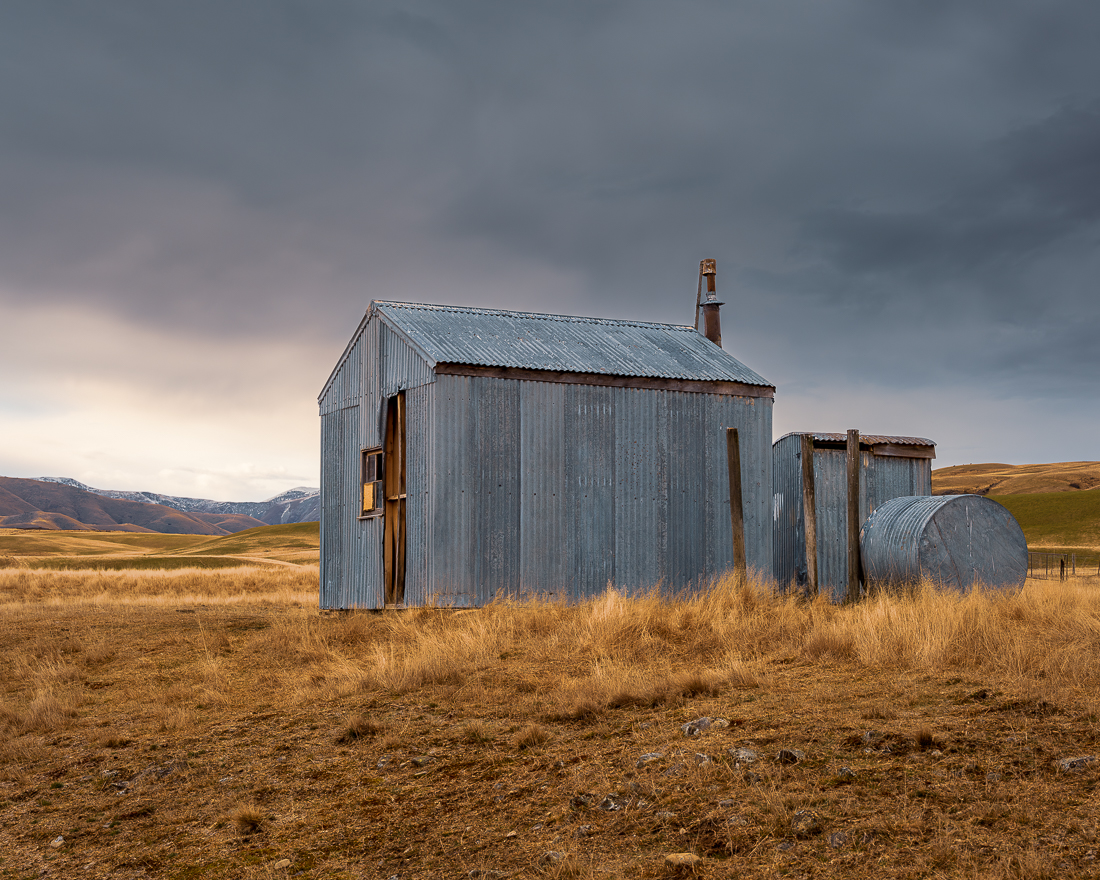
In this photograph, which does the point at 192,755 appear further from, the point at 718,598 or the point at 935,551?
the point at 935,551

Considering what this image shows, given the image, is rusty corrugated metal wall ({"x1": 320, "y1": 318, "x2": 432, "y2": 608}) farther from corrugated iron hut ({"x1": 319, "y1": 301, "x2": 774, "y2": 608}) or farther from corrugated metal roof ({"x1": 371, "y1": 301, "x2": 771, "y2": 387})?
corrugated metal roof ({"x1": 371, "y1": 301, "x2": 771, "y2": 387})

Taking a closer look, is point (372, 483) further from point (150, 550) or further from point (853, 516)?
point (150, 550)

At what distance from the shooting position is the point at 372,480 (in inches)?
708

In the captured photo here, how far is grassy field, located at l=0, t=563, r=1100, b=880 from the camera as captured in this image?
4902mm

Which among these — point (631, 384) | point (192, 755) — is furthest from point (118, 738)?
point (631, 384)

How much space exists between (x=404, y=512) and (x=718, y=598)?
593 cm

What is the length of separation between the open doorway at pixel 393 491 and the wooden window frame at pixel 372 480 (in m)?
0.13

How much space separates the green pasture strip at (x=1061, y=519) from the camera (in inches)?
2475

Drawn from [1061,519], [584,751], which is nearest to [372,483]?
[584,751]

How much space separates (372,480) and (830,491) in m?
9.80

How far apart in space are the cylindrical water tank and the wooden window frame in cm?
925

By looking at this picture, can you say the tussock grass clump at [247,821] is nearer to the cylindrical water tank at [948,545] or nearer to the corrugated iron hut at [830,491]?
the cylindrical water tank at [948,545]

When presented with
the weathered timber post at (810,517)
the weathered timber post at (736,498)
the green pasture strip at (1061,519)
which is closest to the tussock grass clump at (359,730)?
the weathered timber post at (736,498)

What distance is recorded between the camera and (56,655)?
1307 centimetres
